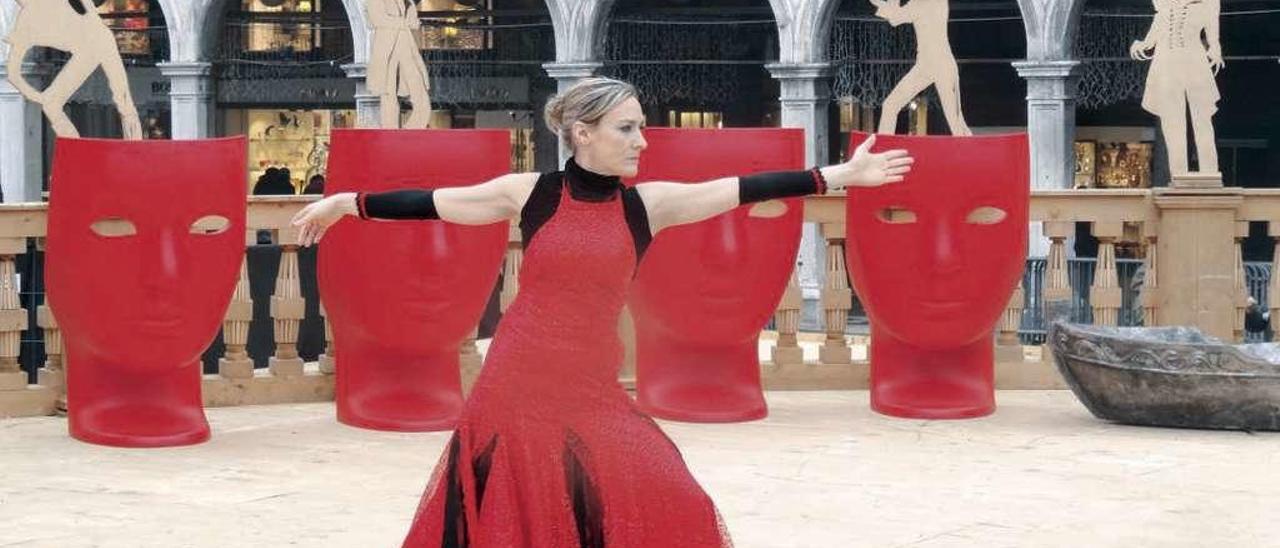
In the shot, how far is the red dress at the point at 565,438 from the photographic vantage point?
5273 millimetres

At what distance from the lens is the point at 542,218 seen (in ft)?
17.6

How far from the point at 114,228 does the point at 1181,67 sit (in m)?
4.31

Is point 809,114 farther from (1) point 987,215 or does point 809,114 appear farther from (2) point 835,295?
(1) point 987,215

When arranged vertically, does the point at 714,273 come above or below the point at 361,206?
below

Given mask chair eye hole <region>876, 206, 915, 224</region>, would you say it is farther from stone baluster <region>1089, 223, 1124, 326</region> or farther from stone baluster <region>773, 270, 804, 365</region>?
stone baluster <region>1089, 223, 1124, 326</region>

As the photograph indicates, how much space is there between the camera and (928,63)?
32.7ft

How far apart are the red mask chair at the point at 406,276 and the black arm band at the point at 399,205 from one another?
3136 mm

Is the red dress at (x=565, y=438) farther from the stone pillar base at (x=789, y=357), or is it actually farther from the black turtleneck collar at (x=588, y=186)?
the stone pillar base at (x=789, y=357)

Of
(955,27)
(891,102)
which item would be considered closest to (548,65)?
(955,27)

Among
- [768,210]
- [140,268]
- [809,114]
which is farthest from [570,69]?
[140,268]

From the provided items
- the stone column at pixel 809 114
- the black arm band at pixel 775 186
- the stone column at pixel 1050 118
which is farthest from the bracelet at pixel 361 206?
the stone column at pixel 809 114

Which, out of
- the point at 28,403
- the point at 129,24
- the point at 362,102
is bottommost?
the point at 28,403

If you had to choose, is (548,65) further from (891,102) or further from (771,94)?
(891,102)

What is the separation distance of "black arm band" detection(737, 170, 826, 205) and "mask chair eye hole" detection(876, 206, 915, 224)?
3721mm
